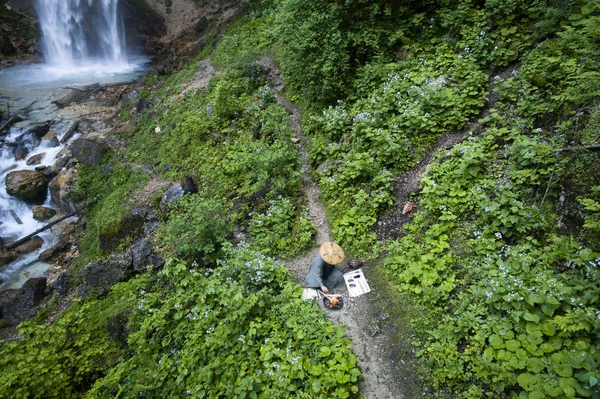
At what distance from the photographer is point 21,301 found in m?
10.2

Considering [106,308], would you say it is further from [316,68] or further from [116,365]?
[316,68]

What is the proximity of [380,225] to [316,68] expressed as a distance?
5146 millimetres

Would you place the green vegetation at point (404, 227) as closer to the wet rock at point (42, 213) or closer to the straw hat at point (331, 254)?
the straw hat at point (331, 254)

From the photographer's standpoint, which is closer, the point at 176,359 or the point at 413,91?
the point at 176,359

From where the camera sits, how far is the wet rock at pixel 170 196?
11172 mm

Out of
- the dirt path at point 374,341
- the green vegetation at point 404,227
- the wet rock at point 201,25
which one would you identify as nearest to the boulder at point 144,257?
the green vegetation at point 404,227

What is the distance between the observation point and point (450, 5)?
838 centimetres

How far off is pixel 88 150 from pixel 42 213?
3250 mm

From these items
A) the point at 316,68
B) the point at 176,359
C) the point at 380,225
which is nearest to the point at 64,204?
the point at 176,359

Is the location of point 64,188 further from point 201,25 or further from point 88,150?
point 201,25

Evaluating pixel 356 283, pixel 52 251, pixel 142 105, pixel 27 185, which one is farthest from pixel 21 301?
pixel 142 105

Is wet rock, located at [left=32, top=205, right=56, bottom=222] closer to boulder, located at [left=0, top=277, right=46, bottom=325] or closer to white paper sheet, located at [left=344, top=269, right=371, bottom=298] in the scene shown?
boulder, located at [left=0, top=277, right=46, bottom=325]

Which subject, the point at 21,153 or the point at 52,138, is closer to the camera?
the point at 21,153

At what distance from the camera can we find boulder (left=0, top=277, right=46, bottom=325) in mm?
9984
